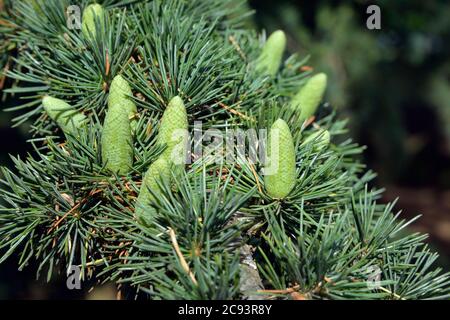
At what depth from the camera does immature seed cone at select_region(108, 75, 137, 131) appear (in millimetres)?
582

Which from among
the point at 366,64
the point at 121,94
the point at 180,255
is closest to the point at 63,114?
the point at 121,94

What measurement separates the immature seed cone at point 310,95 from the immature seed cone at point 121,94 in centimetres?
21

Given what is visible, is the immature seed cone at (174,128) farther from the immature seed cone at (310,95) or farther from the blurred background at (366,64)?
the blurred background at (366,64)

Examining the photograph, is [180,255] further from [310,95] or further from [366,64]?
[366,64]

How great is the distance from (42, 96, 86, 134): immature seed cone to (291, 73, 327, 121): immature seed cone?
9.9 inches

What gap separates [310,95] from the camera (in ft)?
2.34

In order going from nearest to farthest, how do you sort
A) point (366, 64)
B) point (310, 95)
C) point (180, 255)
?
point (180, 255) < point (310, 95) < point (366, 64)

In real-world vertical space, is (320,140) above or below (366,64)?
below

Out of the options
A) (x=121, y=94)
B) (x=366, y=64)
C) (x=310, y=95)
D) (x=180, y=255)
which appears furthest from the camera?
(x=366, y=64)

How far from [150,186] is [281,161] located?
0.12 metres

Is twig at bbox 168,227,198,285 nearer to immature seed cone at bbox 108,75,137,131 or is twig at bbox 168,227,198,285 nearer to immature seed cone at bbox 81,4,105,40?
immature seed cone at bbox 108,75,137,131

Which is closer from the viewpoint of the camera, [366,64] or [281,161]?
[281,161]

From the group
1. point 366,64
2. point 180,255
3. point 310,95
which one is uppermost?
point 366,64

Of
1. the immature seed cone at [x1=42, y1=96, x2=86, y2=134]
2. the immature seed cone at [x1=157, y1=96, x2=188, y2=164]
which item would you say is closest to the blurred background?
the immature seed cone at [x1=42, y1=96, x2=86, y2=134]
